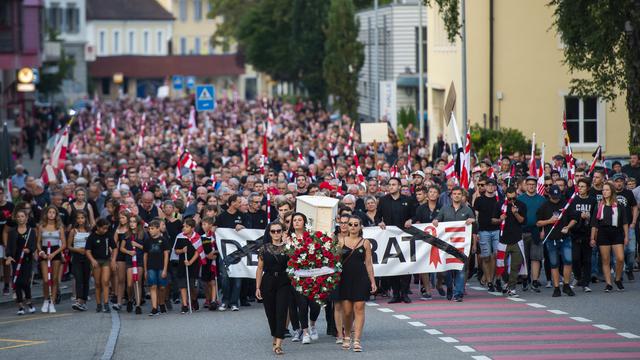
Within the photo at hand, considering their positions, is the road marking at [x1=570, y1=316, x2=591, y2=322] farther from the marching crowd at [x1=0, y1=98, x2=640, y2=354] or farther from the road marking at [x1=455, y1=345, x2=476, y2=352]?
the road marking at [x1=455, y1=345, x2=476, y2=352]

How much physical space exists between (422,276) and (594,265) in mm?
3036

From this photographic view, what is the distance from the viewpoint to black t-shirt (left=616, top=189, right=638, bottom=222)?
23970 millimetres

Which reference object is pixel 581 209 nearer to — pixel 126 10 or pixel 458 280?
pixel 458 280

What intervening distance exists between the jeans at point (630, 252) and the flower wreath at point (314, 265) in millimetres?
7951

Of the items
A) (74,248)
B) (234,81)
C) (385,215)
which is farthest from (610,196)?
(234,81)

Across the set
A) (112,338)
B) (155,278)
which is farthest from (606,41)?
(112,338)

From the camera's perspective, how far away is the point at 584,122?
149 ft

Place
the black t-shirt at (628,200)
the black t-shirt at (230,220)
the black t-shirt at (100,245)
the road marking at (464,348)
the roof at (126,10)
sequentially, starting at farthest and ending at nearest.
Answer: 1. the roof at (126,10)
2. the black t-shirt at (628,200)
3. the black t-shirt at (100,245)
4. the black t-shirt at (230,220)
5. the road marking at (464,348)

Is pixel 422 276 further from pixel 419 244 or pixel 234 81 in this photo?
pixel 234 81

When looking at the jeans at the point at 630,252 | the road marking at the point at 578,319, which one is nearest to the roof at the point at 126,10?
the jeans at the point at 630,252

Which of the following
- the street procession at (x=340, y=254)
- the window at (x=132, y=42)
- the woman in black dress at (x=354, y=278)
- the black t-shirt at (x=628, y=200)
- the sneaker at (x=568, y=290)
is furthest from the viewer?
the window at (x=132, y=42)

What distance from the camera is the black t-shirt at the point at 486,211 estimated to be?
23.5 metres

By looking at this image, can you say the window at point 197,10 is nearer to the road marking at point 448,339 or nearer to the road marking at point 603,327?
the road marking at point 603,327

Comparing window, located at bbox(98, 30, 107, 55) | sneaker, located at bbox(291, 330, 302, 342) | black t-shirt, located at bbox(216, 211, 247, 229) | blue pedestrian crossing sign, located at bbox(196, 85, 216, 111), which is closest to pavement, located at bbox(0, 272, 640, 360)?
sneaker, located at bbox(291, 330, 302, 342)
